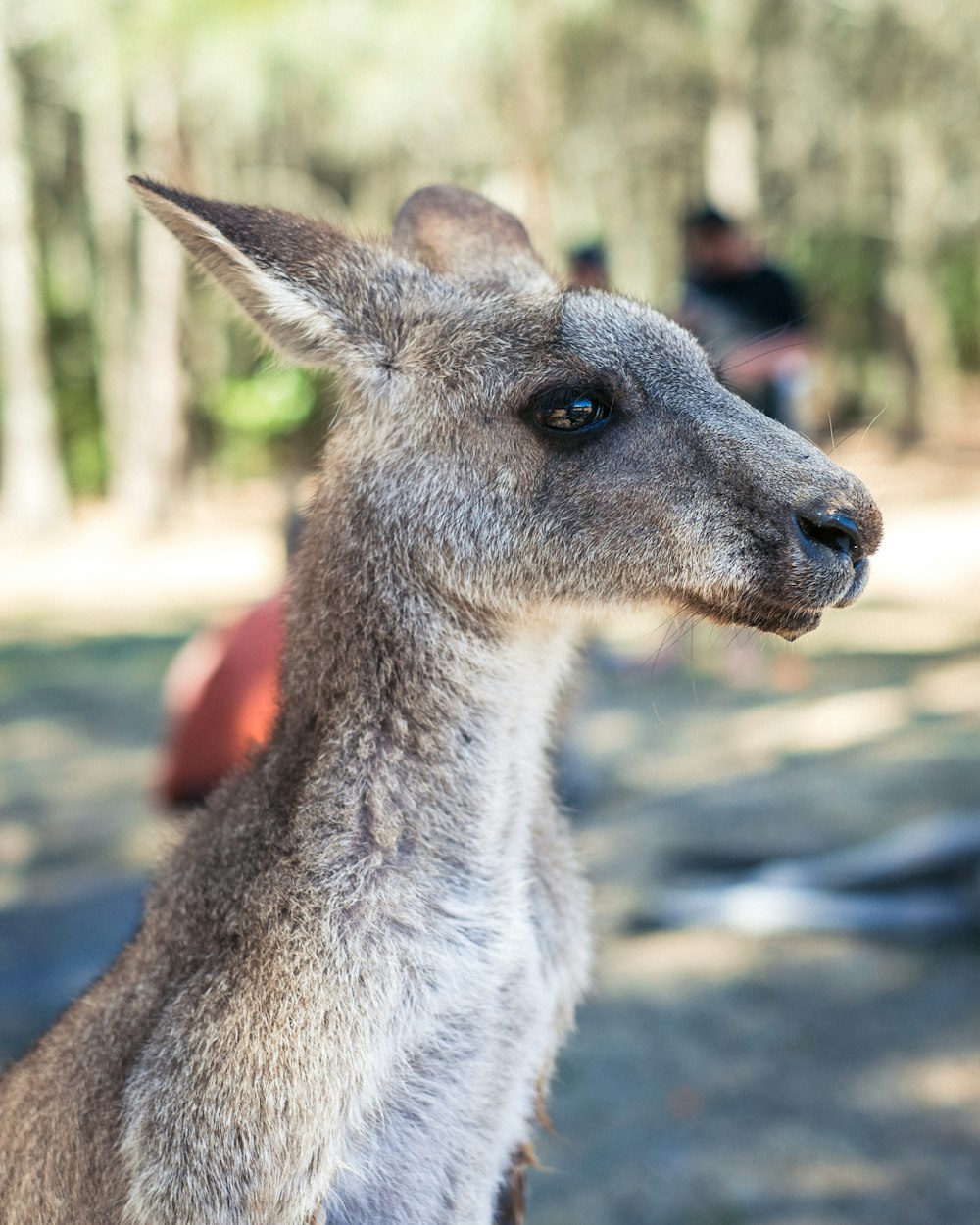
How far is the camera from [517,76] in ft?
35.4

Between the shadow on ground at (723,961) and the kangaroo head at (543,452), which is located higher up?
the kangaroo head at (543,452)

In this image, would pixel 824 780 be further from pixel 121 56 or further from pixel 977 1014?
pixel 121 56

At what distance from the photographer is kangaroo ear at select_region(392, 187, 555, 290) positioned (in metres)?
2.48

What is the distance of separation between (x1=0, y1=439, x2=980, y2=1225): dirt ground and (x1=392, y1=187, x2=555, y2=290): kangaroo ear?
2.39 ft

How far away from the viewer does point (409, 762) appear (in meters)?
2.02

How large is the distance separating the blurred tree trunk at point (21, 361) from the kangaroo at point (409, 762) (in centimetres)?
1469

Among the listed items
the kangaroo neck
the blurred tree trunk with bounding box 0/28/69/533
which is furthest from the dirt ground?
the blurred tree trunk with bounding box 0/28/69/533

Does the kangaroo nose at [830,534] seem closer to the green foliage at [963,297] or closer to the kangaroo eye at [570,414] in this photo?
the kangaroo eye at [570,414]

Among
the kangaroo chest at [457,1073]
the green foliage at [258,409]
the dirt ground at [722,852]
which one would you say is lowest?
the green foliage at [258,409]

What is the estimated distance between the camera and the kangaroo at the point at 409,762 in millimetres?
1839

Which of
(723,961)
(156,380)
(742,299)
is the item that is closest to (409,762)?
(723,961)

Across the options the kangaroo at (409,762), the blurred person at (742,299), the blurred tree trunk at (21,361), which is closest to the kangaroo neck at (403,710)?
the kangaroo at (409,762)

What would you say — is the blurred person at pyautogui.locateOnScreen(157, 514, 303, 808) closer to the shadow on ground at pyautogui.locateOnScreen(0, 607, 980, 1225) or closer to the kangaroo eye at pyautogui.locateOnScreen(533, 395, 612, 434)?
the shadow on ground at pyautogui.locateOnScreen(0, 607, 980, 1225)

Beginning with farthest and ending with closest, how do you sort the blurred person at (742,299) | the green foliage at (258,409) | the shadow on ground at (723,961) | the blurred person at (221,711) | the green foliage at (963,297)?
the green foliage at (963,297)
the green foliage at (258,409)
the blurred person at (742,299)
the blurred person at (221,711)
the shadow on ground at (723,961)
